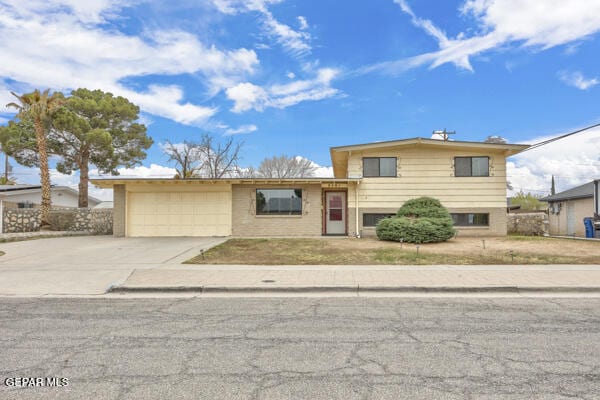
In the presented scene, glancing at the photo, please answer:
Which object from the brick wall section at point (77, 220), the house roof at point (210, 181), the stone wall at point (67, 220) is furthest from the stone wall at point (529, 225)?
the brick wall section at point (77, 220)

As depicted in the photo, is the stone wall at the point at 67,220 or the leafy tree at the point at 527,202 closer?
the stone wall at the point at 67,220

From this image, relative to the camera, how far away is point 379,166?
19.0m

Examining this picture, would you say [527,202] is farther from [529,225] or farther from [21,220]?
[21,220]

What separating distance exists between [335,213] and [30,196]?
24432mm

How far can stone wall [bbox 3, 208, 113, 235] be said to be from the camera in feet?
75.2

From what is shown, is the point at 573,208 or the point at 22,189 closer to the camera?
the point at 573,208

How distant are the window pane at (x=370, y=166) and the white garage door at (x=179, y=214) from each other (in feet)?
22.8

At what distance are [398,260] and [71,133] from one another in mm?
26548

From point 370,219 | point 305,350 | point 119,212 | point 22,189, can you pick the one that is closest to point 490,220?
point 370,219

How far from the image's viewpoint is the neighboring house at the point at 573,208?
22.2 meters

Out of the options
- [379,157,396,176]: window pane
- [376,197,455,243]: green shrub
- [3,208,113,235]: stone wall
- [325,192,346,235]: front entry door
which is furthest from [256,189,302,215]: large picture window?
[3,208,113,235]: stone wall

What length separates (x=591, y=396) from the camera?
308 cm

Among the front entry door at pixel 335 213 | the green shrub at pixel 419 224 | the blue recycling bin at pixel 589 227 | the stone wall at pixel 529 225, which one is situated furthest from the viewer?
the stone wall at pixel 529 225

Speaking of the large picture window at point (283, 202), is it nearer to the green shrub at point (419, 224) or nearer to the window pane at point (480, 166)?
the green shrub at point (419, 224)
